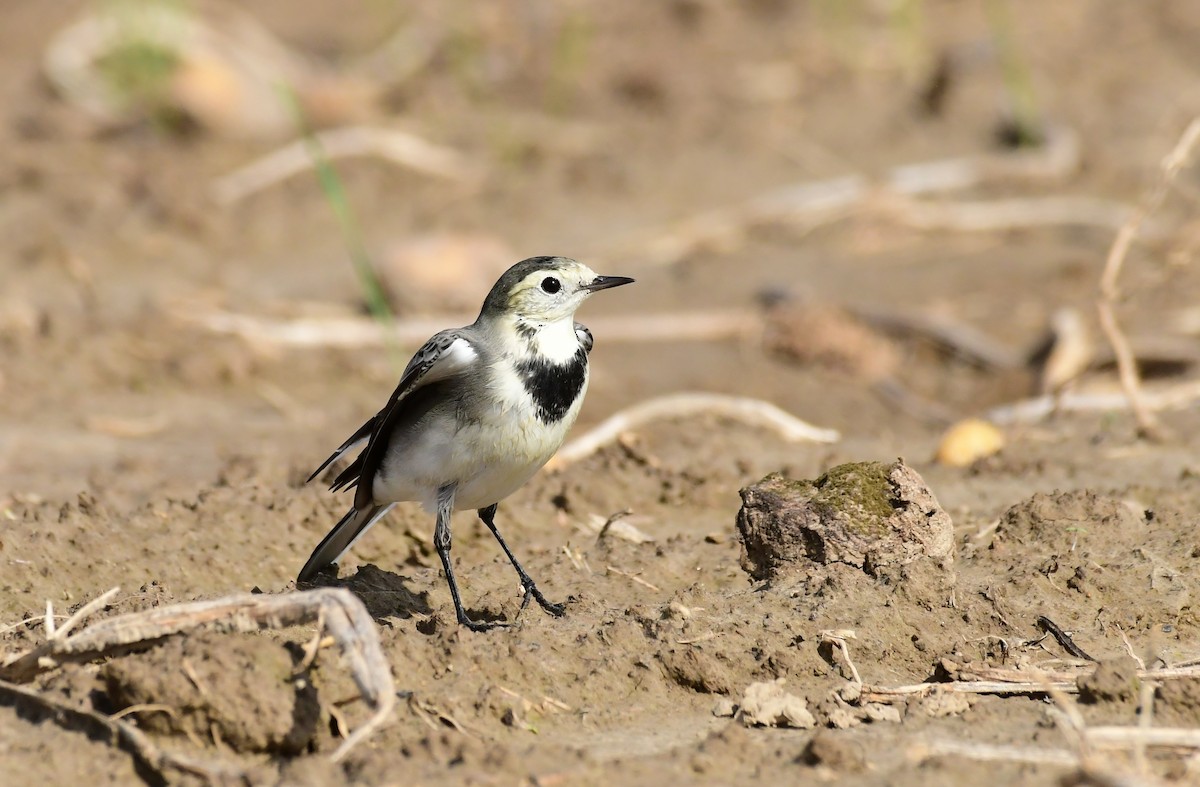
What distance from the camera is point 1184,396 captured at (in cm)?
772

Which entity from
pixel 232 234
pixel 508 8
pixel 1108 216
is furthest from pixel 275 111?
pixel 1108 216

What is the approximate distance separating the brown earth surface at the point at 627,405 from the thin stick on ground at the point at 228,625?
0.09 metres

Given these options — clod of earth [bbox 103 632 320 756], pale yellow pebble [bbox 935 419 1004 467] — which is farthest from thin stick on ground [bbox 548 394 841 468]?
clod of earth [bbox 103 632 320 756]

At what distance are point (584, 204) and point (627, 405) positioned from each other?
4105 mm

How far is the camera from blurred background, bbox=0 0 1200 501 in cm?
879

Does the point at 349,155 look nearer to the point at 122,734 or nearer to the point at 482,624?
the point at 482,624

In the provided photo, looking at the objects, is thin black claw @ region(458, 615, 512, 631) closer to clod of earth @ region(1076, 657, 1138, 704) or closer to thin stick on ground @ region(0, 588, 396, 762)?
thin stick on ground @ region(0, 588, 396, 762)

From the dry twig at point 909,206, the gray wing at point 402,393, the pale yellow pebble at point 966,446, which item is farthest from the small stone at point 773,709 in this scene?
the dry twig at point 909,206

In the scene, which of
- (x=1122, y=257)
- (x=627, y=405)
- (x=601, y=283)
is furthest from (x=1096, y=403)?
(x=601, y=283)

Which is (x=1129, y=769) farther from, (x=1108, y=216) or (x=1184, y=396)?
(x=1108, y=216)

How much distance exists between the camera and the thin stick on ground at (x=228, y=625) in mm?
3754

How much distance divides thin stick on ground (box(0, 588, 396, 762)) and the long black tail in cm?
125

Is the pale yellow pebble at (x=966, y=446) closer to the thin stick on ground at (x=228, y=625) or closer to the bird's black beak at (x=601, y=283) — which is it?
the bird's black beak at (x=601, y=283)

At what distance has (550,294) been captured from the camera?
5551 millimetres
